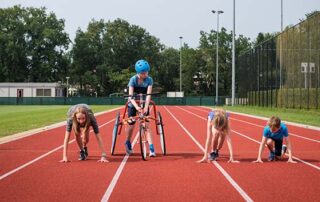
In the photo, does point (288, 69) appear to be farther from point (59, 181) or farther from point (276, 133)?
point (59, 181)

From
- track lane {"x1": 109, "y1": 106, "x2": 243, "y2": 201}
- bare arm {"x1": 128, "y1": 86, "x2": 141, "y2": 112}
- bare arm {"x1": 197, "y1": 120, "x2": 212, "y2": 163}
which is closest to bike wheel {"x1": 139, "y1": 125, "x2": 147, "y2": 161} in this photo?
track lane {"x1": 109, "y1": 106, "x2": 243, "y2": 201}

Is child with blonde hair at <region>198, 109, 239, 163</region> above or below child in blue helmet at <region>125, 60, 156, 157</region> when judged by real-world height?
below

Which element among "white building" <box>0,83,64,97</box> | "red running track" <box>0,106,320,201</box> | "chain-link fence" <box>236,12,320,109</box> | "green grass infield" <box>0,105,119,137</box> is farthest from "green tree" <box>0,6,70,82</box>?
"red running track" <box>0,106,320,201</box>

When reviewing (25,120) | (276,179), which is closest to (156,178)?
(276,179)

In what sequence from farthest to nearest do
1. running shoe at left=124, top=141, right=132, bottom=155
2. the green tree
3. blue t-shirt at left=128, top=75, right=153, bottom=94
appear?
1. the green tree
2. running shoe at left=124, top=141, right=132, bottom=155
3. blue t-shirt at left=128, top=75, right=153, bottom=94

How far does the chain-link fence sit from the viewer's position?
34.1 m

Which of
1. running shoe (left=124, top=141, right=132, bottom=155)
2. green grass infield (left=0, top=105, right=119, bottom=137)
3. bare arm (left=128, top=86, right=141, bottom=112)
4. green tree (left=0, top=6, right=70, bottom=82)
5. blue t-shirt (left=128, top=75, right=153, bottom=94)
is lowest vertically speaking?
green grass infield (left=0, top=105, right=119, bottom=137)

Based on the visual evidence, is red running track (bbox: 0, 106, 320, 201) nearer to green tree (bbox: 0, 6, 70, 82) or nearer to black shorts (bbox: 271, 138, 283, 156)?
black shorts (bbox: 271, 138, 283, 156)

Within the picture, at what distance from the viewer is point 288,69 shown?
136ft

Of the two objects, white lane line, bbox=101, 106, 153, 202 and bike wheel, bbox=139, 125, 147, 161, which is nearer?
white lane line, bbox=101, 106, 153, 202

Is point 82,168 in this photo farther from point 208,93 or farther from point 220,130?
point 208,93

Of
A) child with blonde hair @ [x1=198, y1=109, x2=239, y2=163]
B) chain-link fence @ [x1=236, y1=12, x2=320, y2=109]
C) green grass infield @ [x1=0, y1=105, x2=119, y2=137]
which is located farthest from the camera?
chain-link fence @ [x1=236, y1=12, x2=320, y2=109]

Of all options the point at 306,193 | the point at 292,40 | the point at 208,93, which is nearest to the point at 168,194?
the point at 306,193

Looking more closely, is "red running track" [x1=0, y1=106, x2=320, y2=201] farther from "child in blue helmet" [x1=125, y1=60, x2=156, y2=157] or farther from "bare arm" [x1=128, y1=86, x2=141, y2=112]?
"bare arm" [x1=128, y1=86, x2=141, y2=112]
